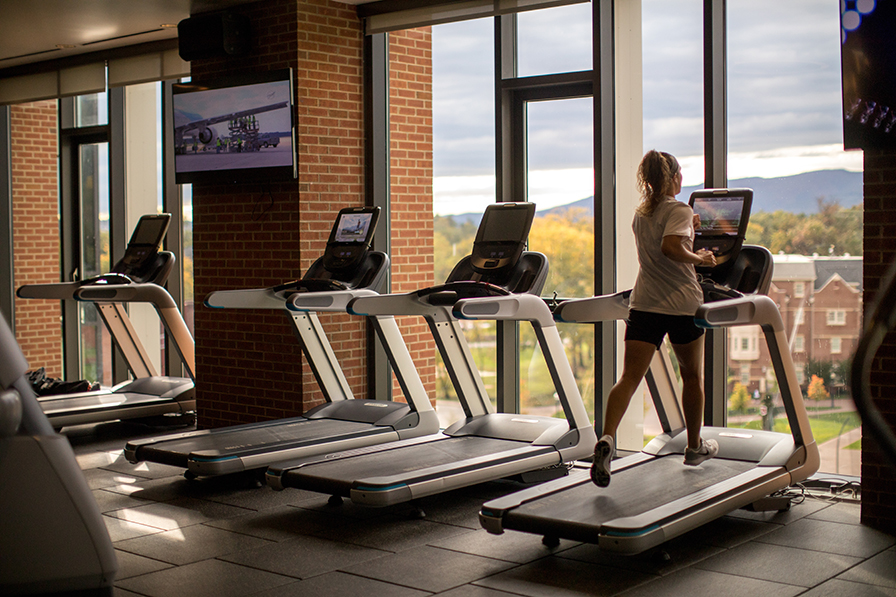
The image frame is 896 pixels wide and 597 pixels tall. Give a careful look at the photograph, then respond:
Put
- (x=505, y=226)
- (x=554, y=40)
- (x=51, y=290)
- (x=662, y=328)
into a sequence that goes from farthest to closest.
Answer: (x=51, y=290) < (x=554, y=40) < (x=505, y=226) < (x=662, y=328)

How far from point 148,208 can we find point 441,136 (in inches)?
129

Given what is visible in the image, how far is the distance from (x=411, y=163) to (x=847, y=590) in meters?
4.27

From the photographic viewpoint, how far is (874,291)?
4125 millimetres

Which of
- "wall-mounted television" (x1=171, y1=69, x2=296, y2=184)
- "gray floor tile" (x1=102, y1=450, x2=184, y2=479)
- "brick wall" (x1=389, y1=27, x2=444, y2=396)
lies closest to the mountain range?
"brick wall" (x1=389, y1=27, x2=444, y2=396)

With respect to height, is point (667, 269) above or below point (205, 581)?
above

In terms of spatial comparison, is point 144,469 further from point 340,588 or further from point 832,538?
point 832,538

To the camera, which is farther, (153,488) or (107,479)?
(107,479)

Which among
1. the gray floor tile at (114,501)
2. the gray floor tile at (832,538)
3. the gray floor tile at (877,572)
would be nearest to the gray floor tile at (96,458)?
the gray floor tile at (114,501)

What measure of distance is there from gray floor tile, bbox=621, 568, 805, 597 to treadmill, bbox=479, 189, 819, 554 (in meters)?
0.16

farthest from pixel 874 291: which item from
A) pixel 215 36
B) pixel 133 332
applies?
pixel 133 332

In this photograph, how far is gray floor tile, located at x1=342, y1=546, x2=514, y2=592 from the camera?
3475 millimetres

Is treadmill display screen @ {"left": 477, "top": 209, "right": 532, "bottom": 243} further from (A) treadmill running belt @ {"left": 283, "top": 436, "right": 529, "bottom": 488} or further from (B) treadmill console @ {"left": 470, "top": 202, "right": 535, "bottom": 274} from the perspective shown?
(A) treadmill running belt @ {"left": 283, "top": 436, "right": 529, "bottom": 488}

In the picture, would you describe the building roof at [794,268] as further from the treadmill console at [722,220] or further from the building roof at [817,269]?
the treadmill console at [722,220]

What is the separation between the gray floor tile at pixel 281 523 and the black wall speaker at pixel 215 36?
3.36m
